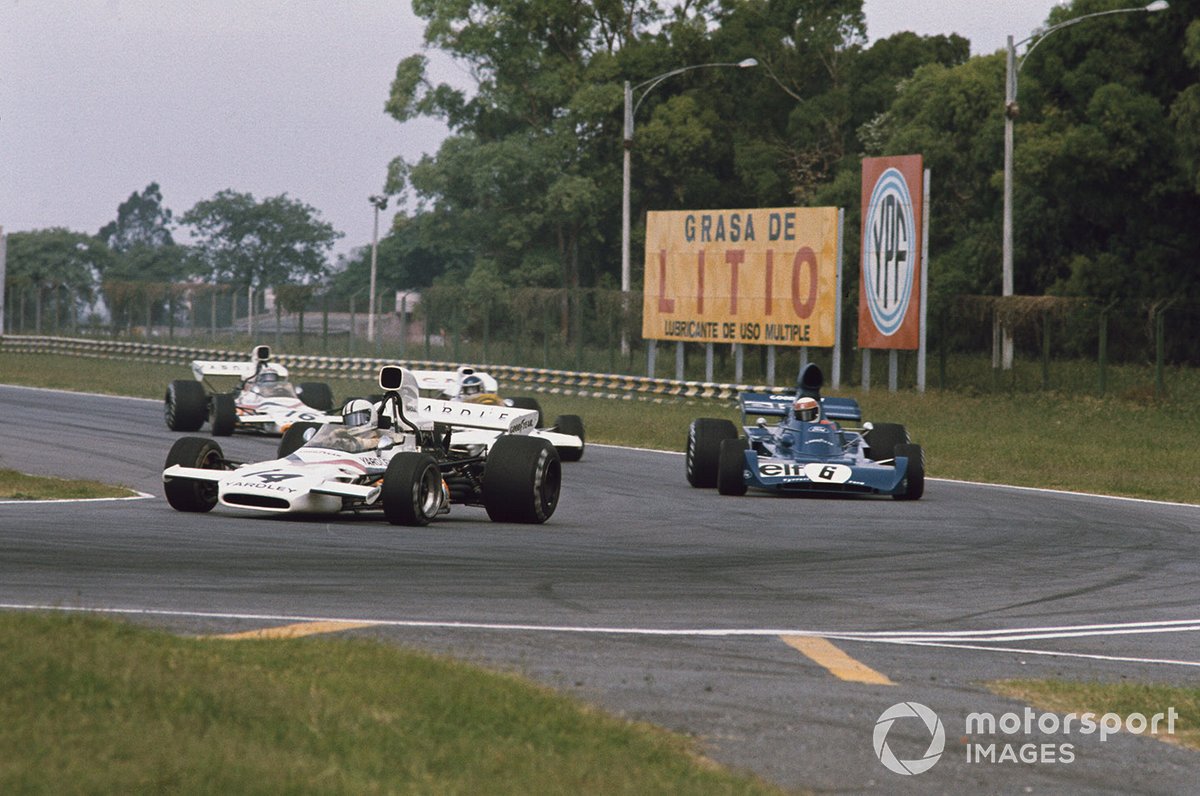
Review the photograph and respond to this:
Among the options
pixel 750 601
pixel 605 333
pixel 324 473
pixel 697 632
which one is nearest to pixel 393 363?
pixel 605 333

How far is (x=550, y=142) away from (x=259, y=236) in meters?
65.9

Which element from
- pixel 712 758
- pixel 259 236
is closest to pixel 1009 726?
pixel 712 758

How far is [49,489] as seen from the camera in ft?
63.2

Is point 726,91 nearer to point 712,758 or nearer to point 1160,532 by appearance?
point 1160,532

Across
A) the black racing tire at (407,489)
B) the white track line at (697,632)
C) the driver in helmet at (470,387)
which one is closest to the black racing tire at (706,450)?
the driver in helmet at (470,387)

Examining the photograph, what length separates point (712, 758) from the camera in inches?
281

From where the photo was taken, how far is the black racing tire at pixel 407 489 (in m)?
15.8

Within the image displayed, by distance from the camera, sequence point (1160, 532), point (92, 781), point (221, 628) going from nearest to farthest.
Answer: point (92, 781)
point (221, 628)
point (1160, 532)

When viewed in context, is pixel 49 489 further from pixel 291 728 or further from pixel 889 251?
pixel 889 251

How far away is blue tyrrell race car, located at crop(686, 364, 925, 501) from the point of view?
20.8m

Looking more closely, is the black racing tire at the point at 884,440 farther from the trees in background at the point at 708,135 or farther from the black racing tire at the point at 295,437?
the trees in background at the point at 708,135

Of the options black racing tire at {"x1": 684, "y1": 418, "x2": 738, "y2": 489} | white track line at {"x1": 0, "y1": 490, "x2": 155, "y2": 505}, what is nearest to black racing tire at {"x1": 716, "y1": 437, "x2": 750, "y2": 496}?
black racing tire at {"x1": 684, "y1": 418, "x2": 738, "y2": 489}

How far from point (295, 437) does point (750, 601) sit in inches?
314

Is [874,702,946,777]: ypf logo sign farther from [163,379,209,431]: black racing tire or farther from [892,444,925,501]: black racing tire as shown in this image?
[163,379,209,431]: black racing tire
